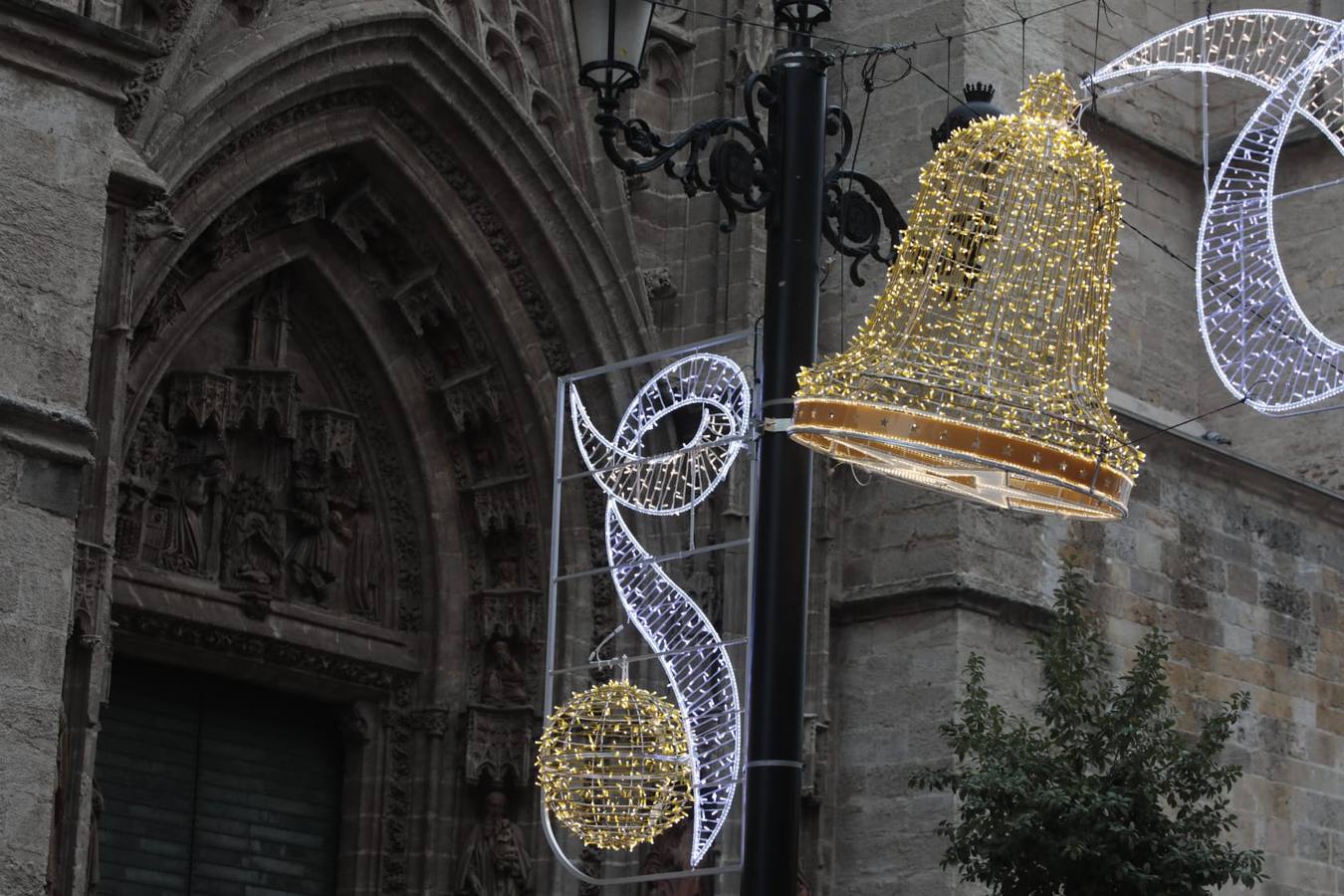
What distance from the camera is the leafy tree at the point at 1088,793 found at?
10.8 meters

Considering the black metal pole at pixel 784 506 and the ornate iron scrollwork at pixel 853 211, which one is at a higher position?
the ornate iron scrollwork at pixel 853 211

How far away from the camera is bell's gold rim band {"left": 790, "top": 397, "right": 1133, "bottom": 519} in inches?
317

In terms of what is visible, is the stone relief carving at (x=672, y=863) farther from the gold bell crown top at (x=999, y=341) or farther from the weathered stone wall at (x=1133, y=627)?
the gold bell crown top at (x=999, y=341)

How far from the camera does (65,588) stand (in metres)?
8.01

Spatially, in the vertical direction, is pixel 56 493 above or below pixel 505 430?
below

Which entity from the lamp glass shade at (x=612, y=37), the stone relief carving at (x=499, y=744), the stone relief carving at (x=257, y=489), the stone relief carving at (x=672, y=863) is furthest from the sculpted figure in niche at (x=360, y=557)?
the lamp glass shade at (x=612, y=37)

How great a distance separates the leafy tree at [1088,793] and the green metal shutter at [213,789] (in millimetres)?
3546

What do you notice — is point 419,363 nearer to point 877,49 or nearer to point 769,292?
point 877,49

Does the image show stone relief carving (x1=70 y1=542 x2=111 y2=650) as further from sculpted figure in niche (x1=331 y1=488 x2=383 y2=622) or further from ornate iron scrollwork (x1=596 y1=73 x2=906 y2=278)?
sculpted figure in niche (x1=331 y1=488 x2=383 y2=622)

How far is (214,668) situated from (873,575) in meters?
3.57

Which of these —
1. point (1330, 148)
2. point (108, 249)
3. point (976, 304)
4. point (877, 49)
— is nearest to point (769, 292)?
point (976, 304)

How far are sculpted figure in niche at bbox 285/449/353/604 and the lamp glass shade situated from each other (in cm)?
497

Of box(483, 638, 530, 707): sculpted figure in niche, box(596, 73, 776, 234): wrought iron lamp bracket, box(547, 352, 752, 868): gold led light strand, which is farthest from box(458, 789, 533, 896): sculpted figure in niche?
box(596, 73, 776, 234): wrought iron lamp bracket

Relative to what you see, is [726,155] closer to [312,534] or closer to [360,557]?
[312,534]
